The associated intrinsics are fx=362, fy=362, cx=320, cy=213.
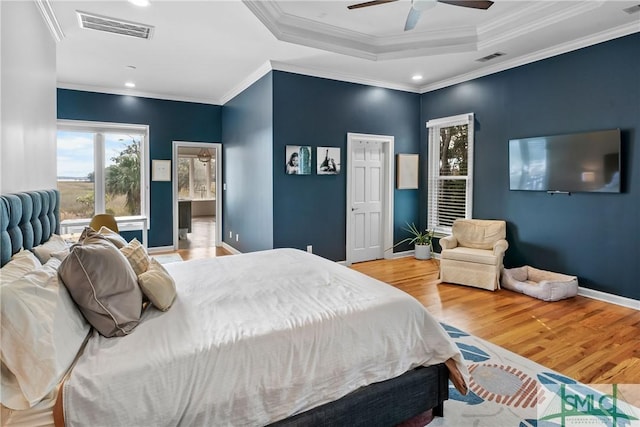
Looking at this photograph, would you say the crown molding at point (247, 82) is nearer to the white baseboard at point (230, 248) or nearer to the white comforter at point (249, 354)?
the white baseboard at point (230, 248)

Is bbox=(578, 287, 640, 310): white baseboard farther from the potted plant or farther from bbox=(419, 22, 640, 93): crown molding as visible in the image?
bbox=(419, 22, 640, 93): crown molding

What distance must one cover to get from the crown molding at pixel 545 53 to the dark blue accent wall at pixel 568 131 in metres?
0.06

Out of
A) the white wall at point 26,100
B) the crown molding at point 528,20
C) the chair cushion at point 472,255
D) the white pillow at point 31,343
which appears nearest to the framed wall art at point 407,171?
the chair cushion at point 472,255

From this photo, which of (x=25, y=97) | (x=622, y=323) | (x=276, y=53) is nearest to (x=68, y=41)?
(x=25, y=97)

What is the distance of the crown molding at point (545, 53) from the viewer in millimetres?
3750

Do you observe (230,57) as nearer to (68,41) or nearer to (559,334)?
(68,41)

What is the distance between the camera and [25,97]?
8.52 ft

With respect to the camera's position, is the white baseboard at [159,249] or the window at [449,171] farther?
the white baseboard at [159,249]

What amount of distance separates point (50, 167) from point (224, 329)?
114 inches

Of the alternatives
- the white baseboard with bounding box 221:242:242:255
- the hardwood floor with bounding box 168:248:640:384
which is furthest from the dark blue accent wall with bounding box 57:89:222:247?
the hardwood floor with bounding box 168:248:640:384

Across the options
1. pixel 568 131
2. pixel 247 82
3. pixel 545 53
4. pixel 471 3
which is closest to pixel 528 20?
pixel 545 53

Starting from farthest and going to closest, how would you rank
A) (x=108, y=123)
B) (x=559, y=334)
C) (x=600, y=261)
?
1. (x=108, y=123)
2. (x=600, y=261)
3. (x=559, y=334)

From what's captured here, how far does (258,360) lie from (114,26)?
383 centimetres

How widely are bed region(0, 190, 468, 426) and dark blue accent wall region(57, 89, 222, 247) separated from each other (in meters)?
4.56
